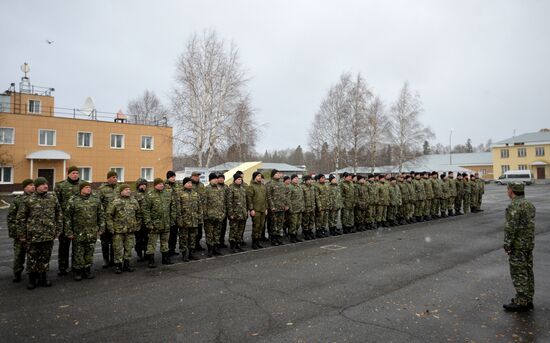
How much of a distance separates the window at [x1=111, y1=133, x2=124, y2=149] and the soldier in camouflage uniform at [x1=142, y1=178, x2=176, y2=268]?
28250mm

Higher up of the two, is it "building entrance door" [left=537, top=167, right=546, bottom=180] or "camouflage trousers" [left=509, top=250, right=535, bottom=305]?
"building entrance door" [left=537, top=167, right=546, bottom=180]

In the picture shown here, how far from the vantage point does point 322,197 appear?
12281 mm

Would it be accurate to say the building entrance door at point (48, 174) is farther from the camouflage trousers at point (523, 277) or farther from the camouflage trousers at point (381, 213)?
the camouflage trousers at point (523, 277)

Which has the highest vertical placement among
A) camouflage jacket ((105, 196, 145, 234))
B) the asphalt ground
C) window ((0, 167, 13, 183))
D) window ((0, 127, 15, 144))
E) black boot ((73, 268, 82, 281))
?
window ((0, 127, 15, 144))

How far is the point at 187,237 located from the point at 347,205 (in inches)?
253

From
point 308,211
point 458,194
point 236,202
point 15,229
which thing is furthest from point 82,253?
point 458,194

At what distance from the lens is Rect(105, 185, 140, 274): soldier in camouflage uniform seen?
310 inches

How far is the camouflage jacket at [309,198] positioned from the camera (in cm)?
1186

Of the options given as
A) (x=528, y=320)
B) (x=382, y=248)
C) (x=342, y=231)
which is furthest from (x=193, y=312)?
(x=342, y=231)

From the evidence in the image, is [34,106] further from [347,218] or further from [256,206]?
[347,218]

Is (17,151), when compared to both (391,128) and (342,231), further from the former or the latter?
(391,128)

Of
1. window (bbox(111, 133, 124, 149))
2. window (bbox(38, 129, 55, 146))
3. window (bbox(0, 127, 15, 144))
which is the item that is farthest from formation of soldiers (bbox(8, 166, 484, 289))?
window (bbox(111, 133, 124, 149))

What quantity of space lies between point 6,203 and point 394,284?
1033 inches

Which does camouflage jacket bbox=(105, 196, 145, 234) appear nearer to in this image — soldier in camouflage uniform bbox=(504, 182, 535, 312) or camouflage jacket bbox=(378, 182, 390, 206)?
soldier in camouflage uniform bbox=(504, 182, 535, 312)
